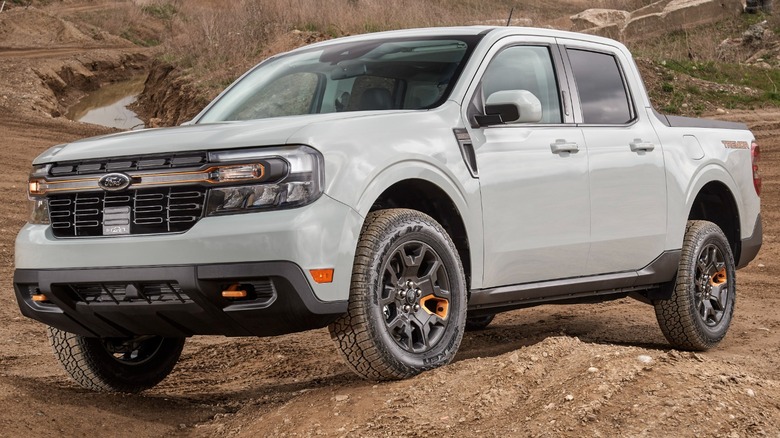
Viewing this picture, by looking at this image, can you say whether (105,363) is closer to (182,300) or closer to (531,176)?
(182,300)

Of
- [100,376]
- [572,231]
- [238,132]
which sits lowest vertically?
[100,376]

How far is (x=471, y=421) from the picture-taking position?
5.41 m

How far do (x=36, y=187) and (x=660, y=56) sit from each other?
22.8m

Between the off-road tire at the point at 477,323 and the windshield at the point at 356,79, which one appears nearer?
the windshield at the point at 356,79

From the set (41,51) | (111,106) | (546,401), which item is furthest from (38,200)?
(41,51)

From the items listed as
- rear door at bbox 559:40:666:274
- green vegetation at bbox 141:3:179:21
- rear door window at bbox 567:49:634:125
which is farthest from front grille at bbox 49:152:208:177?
green vegetation at bbox 141:3:179:21

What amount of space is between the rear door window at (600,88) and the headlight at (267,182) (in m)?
2.49

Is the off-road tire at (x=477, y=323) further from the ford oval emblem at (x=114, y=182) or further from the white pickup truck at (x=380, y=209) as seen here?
the ford oval emblem at (x=114, y=182)

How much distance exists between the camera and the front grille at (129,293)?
556cm

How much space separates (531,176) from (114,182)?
2298 mm

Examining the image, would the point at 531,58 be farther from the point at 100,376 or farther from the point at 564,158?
the point at 100,376

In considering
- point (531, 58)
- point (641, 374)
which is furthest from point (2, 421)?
point (531, 58)

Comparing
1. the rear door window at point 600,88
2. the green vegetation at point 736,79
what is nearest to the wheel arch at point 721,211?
the rear door window at point 600,88

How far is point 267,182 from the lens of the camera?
5410mm
